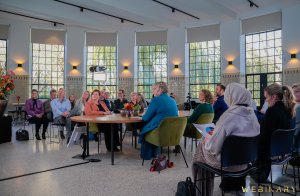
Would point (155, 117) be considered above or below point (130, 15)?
below

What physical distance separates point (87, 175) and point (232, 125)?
7.55ft

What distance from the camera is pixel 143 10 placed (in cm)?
1146

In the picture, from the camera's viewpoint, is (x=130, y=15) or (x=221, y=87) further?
(x=130, y=15)

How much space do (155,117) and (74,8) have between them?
8879 mm

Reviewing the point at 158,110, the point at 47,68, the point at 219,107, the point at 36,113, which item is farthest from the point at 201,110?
the point at 47,68

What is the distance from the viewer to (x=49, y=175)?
3.95m

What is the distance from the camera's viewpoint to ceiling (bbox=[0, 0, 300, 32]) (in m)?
10.6

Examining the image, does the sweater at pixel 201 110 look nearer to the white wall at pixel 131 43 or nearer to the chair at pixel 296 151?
the chair at pixel 296 151

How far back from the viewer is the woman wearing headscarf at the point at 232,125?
254 centimetres

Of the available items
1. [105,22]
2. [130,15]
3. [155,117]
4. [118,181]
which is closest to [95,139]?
[155,117]

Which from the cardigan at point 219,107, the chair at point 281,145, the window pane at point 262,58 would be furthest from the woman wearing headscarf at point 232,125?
the window pane at point 262,58

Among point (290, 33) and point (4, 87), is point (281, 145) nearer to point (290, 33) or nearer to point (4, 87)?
point (4, 87)

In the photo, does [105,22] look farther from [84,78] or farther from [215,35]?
[215,35]

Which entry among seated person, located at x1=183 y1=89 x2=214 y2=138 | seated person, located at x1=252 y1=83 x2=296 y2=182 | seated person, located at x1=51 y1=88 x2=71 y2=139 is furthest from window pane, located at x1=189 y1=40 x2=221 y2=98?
seated person, located at x1=252 y1=83 x2=296 y2=182
